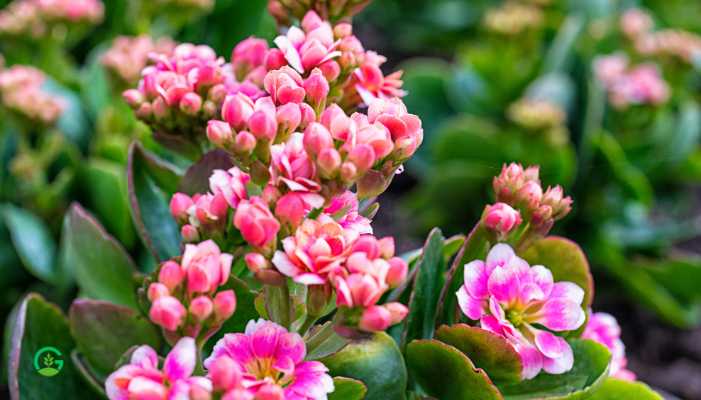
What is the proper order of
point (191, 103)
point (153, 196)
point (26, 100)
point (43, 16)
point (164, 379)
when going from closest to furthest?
point (164, 379)
point (191, 103)
point (153, 196)
point (26, 100)
point (43, 16)

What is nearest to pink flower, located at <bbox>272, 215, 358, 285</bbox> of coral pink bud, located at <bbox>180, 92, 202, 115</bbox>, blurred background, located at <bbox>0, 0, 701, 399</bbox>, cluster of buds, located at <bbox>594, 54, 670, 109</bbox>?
coral pink bud, located at <bbox>180, 92, 202, 115</bbox>

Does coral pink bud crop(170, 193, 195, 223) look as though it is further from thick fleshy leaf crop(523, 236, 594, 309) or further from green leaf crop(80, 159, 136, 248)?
green leaf crop(80, 159, 136, 248)

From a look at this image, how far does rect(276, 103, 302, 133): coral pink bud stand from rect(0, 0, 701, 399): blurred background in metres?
0.73

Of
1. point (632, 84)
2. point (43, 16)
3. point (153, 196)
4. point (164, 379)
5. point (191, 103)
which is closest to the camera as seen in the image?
point (164, 379)

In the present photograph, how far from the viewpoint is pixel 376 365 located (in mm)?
707

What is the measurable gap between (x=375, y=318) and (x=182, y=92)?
0.32 meters

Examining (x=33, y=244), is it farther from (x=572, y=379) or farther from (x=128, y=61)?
(x=572, y=379)

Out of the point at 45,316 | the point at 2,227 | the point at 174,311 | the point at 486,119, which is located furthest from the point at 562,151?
the point at 174,311

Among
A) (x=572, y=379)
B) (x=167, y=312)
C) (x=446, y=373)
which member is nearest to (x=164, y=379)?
(x=167, y=312)

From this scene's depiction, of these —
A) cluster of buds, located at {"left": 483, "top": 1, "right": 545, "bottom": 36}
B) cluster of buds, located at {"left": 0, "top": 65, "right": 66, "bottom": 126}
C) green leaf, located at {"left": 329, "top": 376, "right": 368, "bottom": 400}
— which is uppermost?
green leaf, located at {"left": 329, "top": 376, "right": 368, "bottom": 400}

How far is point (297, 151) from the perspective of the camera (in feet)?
1.91

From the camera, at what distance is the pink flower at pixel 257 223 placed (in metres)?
0.56

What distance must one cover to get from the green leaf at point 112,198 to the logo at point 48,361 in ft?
1.62

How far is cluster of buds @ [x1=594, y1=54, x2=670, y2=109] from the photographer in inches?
73.2
